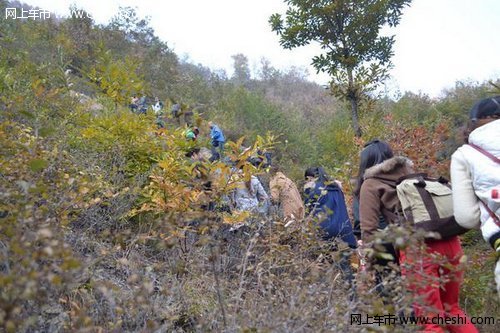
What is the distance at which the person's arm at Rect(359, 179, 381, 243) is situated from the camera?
3.00 m

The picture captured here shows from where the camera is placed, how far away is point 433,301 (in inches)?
103

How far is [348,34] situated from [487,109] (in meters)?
4.61

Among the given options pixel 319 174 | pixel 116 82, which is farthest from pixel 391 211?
pixel 116 82

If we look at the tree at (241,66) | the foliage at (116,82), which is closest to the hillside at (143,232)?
the foliage at (116,82)

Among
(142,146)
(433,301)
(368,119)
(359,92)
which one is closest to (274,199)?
(142,146)

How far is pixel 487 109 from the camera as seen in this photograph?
2.55 m

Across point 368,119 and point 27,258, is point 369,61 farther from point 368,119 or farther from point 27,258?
A: point 27,258

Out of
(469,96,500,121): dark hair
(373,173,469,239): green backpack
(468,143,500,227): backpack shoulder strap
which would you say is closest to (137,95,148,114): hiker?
(373,173,469,239): green backpack

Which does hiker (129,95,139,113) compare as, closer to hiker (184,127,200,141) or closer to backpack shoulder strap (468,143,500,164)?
hiker (184,127,200,141)

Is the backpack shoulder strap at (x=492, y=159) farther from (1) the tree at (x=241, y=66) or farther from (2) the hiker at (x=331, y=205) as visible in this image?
(1) the tree at (x=241, y=66)

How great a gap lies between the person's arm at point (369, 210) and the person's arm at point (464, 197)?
601mm

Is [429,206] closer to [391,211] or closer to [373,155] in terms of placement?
[391,211]

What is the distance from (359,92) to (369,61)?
47 centimetres

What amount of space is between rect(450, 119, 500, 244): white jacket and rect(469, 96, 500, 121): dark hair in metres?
0.08
